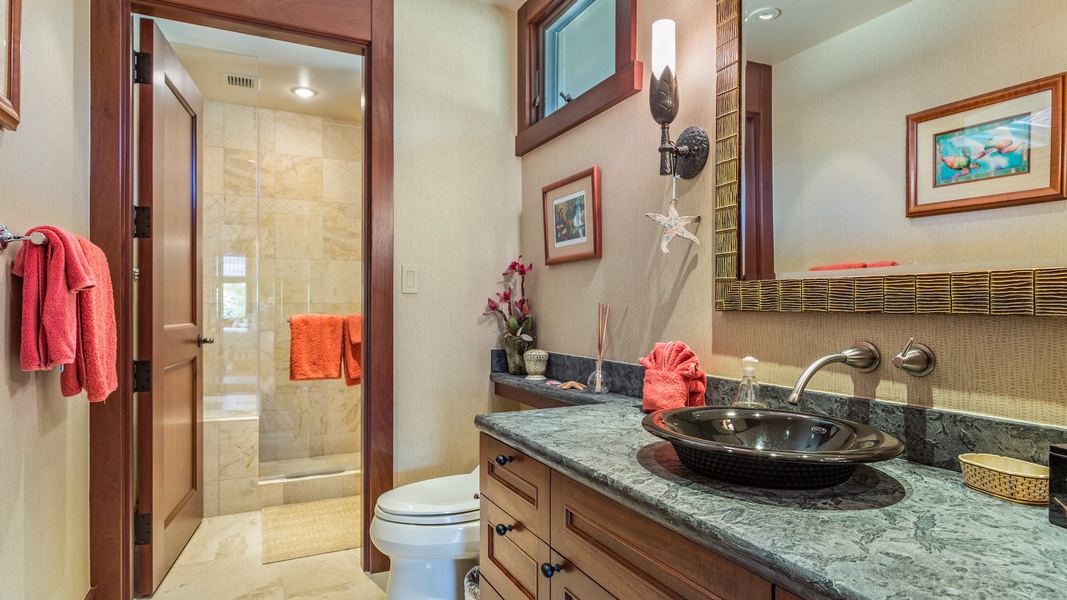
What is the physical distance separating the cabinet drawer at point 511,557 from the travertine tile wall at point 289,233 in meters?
2.30

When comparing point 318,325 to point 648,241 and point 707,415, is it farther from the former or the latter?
point 707,415

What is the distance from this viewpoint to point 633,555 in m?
0.90

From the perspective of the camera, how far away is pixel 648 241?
1.78 metres

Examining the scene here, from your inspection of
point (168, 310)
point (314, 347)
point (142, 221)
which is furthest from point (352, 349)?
point (142, 221)

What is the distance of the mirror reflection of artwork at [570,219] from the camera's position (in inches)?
82.2

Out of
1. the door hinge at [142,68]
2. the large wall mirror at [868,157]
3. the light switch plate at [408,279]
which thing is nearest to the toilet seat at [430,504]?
the light switch plate at [408,279]

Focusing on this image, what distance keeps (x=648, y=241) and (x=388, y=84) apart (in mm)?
1286

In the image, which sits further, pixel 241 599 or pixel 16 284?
pixel 241 599

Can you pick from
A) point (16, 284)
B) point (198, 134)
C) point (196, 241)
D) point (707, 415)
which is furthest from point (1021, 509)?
point (198, 134)

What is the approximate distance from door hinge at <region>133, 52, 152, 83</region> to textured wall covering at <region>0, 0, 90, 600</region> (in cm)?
19

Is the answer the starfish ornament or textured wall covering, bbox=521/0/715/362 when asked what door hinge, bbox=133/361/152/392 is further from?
the starfish ornament

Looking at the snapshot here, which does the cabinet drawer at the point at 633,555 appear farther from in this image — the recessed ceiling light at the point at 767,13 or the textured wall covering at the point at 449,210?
the textured wall covering at the point at 449,210

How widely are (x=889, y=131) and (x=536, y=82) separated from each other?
1689 mm

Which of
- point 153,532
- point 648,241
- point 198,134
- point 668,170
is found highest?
point 198,134
